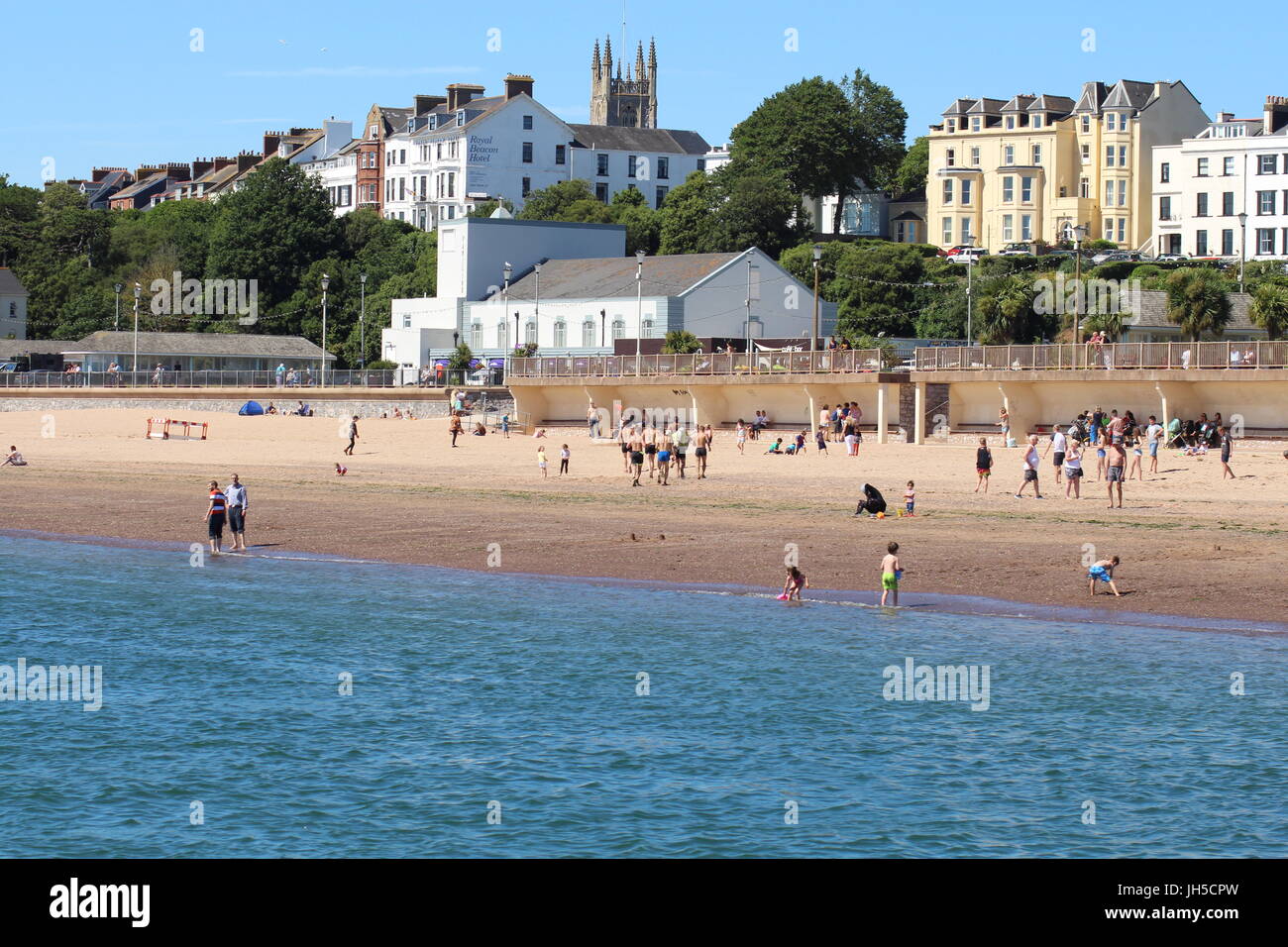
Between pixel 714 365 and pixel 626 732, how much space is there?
120ft

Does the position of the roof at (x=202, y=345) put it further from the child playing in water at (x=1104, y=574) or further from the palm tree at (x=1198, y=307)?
the child playing in water at (x=1104, y=574)

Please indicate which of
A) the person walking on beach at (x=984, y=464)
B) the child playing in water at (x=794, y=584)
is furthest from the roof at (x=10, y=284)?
the child playing in water at (x=794, y=584)

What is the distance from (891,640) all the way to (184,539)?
18.1 metres

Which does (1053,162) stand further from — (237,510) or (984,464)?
(237,510)

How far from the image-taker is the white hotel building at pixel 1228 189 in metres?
92.0

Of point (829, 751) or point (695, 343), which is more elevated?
point (695, 343)

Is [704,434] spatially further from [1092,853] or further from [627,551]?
[1092,853]

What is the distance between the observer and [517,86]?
122 metres

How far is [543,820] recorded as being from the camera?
15.4 meters

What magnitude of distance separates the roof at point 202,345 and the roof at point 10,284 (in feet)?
82.8

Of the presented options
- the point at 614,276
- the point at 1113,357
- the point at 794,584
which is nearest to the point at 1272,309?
the point at 1113,357

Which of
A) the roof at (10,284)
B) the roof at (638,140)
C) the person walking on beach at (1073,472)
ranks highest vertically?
the roof at (638,140)

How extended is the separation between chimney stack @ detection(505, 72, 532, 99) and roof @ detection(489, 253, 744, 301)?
123ft
